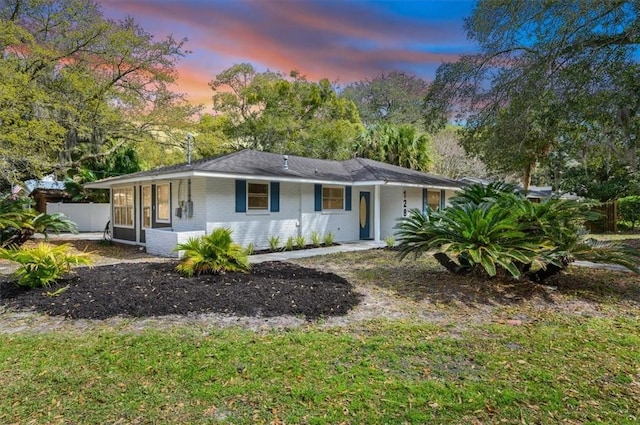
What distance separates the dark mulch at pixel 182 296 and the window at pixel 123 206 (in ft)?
24.2

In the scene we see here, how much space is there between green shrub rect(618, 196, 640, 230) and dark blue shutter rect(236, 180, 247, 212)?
18755 mm

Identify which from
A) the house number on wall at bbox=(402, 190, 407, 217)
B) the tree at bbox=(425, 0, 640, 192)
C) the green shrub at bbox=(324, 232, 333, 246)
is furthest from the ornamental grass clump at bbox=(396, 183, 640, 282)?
the house number on wall at bbox=(402, 190, 407, 217)

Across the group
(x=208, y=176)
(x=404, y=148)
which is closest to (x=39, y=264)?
(x=208, y=176)

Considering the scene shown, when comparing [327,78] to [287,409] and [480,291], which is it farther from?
[287,409]

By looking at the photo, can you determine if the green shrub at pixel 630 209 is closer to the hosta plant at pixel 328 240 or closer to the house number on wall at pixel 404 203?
the house number on wall at pixel 404 203

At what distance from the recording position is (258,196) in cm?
1216

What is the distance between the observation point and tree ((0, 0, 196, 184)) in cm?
1162

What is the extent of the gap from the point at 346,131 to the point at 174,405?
78.0 ft

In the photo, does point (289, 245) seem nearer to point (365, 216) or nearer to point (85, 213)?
point (365, 216)

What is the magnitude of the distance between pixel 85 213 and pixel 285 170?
44.0 feet

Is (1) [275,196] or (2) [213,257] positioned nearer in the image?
(2) [213,257]

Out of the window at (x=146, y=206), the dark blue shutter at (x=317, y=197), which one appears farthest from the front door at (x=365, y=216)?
the window at (x=146, y=206)

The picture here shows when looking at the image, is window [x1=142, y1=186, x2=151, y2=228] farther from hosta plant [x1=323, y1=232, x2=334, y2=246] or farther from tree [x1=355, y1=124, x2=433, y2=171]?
tree [x1=355, y1=124, x2=433, y2=171]

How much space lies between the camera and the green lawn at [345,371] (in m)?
2.76
